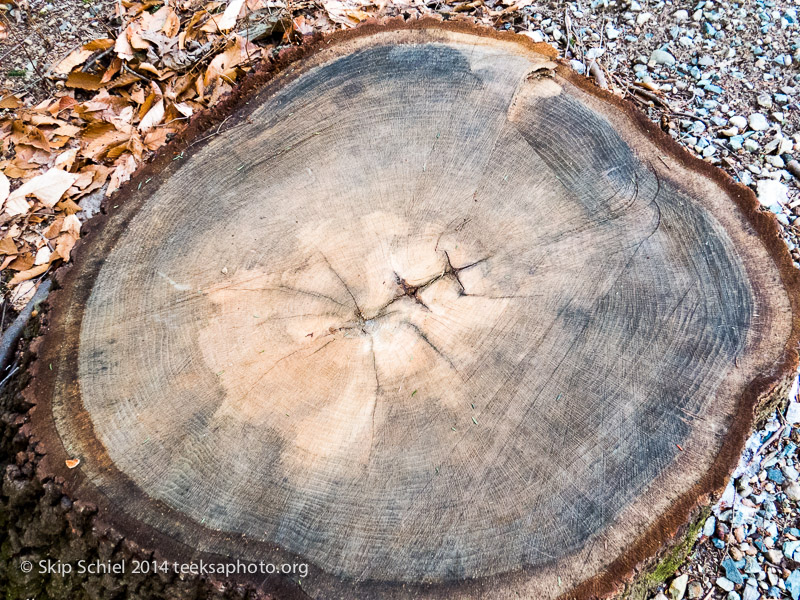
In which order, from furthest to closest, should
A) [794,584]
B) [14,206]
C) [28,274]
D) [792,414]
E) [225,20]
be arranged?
[225,20], [14,206], [28,274], [792,414], [794,584]

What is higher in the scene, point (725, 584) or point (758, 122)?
point (758, 122)

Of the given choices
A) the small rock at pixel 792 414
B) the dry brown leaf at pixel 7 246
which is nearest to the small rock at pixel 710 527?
the small rock at pixel 792 414

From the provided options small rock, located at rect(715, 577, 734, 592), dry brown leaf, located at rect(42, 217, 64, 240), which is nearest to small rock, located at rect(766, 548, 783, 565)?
small rock, located at rect(715, 577, 734, 592)

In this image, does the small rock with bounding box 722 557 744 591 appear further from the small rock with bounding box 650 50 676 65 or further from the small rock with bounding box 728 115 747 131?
the small rock with bounding box 650 50 676 65

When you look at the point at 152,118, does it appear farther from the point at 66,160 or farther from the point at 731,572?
the point at 731,572

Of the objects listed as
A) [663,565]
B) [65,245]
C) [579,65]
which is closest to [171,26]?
[65,245]
